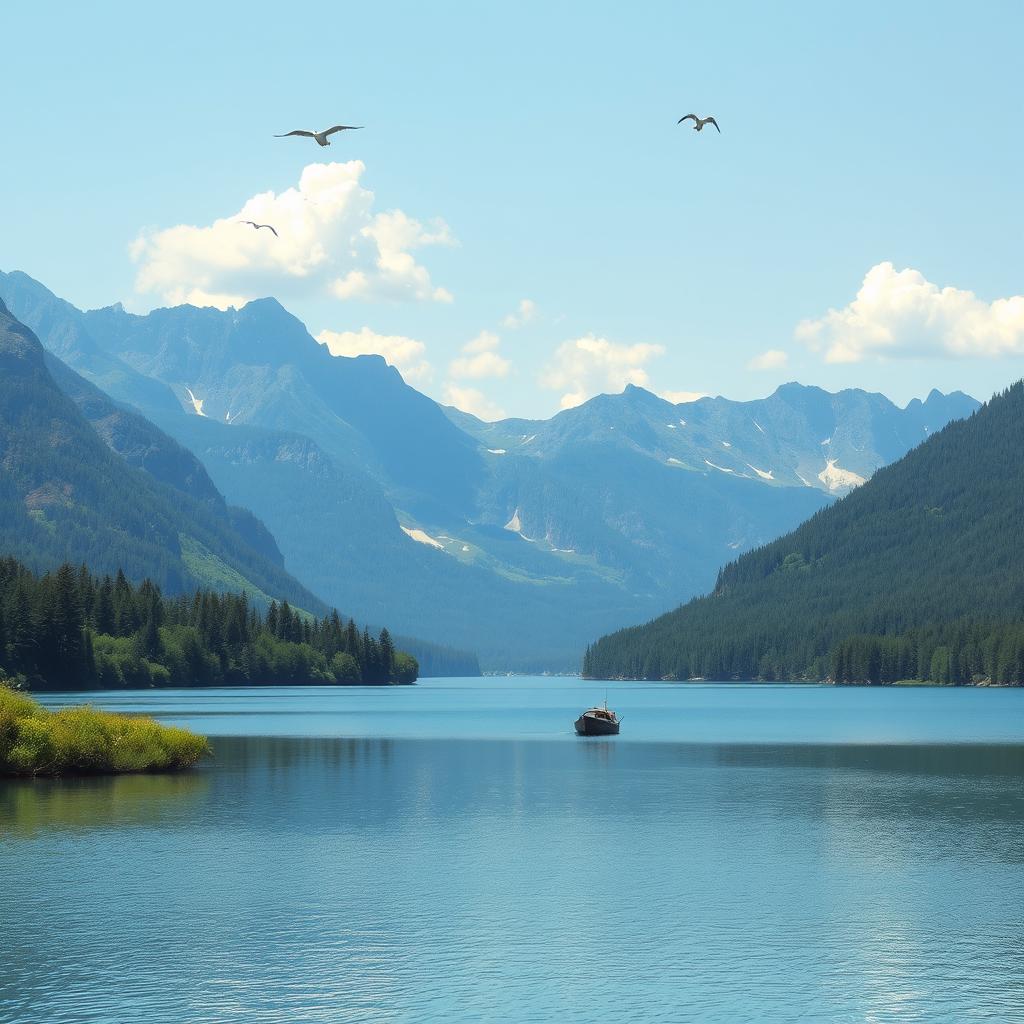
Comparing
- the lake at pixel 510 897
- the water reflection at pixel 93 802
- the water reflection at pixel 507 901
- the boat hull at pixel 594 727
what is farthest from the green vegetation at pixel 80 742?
the boat hull at pixel 594 727

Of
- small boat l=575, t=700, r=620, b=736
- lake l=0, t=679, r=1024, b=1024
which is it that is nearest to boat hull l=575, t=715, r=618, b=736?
small boat l=575, t=700, r=620, b=736

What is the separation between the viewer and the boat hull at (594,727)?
17475 cm

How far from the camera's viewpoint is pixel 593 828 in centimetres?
8688

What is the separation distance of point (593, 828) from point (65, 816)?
1099 inches

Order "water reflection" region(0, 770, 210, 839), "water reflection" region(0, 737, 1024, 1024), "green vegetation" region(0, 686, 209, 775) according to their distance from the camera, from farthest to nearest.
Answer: "green vegetation" region(0, 686, 209, 775) < "water reflection" region(0, 770, 210, 839) < "water reflection" region(0, 737, 1024, 1024)

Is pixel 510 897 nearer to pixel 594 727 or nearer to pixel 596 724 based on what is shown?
pixel 594 727

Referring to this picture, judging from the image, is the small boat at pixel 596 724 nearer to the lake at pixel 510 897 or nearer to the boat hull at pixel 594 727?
the boat hull at pixel 594 727

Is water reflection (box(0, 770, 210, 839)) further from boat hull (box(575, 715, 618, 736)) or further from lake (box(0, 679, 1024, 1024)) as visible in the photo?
boat hull (box(575, 715, 618, 736))

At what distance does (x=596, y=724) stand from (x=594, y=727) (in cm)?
40

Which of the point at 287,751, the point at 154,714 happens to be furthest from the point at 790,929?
the point at 154,714

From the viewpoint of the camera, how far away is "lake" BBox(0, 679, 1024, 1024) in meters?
49.0

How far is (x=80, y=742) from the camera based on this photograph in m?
104

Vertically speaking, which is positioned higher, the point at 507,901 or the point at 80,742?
the point at 80,742

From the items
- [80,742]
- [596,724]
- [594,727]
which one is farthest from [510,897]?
[596,724]
